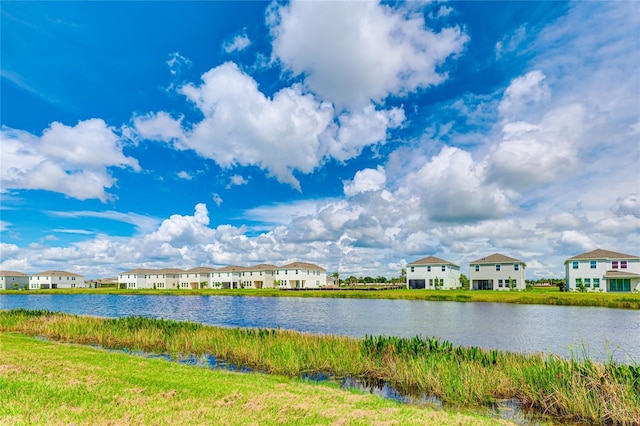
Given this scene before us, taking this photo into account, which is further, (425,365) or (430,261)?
(430,261)

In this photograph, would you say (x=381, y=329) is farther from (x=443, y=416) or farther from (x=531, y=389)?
(x=443, y=416)

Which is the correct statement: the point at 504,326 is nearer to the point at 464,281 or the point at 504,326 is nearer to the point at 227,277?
the point at 464,281

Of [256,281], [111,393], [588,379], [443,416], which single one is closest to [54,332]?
[111,393]

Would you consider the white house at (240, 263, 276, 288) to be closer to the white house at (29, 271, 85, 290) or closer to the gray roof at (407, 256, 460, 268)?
the gray roof at (407, 256, 460, 268)

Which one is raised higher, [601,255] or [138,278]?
[601,255]

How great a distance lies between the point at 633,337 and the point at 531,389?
17229mm

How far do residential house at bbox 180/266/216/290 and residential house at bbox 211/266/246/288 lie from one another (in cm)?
340

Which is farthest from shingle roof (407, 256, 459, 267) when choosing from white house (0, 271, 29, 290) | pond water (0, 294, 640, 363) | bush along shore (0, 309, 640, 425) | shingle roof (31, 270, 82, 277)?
white house (0, 271, 29, 290)

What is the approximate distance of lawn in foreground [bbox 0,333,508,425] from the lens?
7566mm

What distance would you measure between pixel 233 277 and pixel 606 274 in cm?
7871

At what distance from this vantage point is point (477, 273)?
6800 centimetres

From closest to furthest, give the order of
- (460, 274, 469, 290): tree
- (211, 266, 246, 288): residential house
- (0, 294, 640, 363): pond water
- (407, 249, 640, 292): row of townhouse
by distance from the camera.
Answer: (0, 294, 640, 363): pond water → (407, 249, 640, 292): row of townhouse → (460, 274, 469, 290): tree → (211, 266, 246, 288): residential house

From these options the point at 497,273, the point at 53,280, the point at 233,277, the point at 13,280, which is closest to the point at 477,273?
the point at 497,273

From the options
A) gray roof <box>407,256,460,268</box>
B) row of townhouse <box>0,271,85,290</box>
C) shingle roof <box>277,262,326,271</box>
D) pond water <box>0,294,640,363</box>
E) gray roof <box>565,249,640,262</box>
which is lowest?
row of townhouse <box>0,271,85,290</box>
